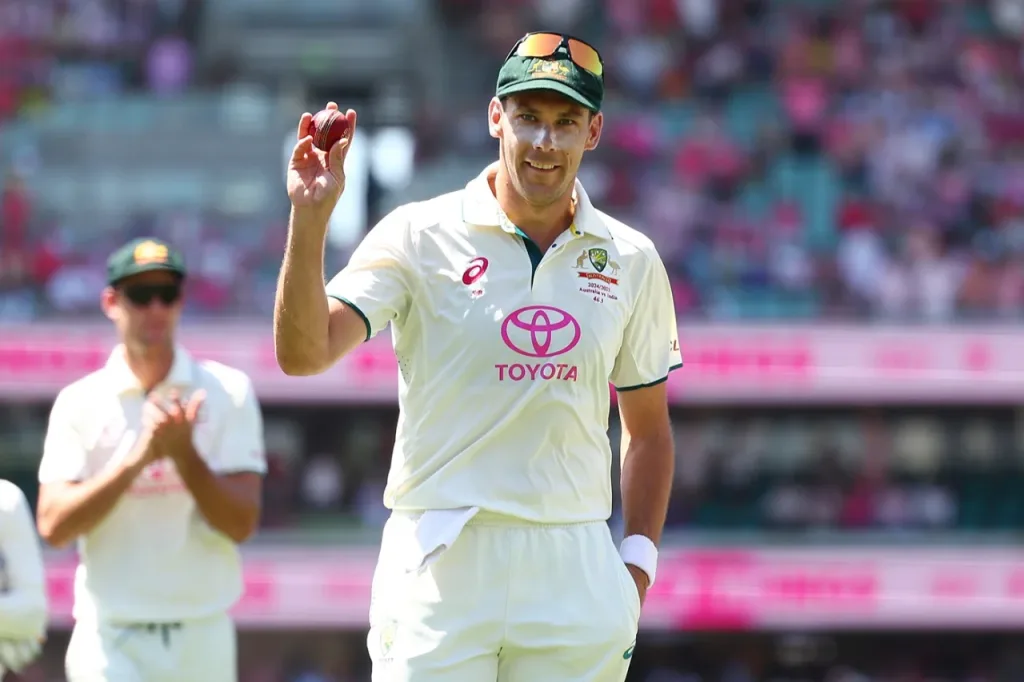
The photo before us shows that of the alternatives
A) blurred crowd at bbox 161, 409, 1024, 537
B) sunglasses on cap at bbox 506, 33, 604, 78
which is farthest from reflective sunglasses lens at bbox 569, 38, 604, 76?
blurred crowd at bbox 161, 409, 1024, 537

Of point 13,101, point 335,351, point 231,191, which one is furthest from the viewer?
point 13,101

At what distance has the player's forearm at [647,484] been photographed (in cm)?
407

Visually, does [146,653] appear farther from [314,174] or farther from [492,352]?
[314,174]

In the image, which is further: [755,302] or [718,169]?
[718,169]

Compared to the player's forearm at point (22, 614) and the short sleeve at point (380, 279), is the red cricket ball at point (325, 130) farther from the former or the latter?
the player's forearm at point (22, 614)

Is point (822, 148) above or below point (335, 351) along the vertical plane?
above

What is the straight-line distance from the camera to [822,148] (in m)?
17.1

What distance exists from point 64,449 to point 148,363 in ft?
1.25

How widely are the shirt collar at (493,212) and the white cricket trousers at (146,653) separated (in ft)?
6.72

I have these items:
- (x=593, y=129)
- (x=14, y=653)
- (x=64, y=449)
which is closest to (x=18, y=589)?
(x=14, y=653)

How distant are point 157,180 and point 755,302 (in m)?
5.63

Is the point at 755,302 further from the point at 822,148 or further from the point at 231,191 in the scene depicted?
the point at 231,191

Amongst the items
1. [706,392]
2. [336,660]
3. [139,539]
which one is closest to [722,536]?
[706,392]

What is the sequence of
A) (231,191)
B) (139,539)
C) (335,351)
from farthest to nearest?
(231,191)
(139,539)
(335,351)
